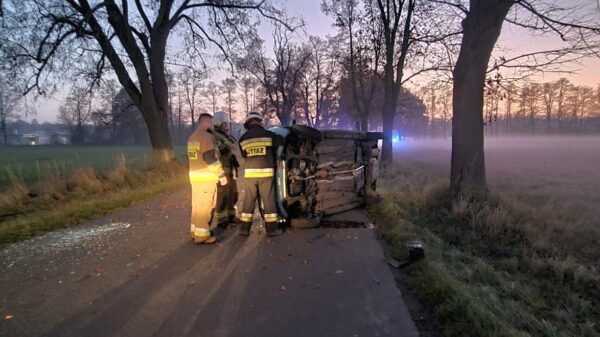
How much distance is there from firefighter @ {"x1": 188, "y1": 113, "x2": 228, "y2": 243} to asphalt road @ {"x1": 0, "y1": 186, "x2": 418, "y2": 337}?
315mm

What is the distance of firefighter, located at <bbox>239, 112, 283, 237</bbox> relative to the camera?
16.9 ft

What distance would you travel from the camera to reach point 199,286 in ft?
11.6

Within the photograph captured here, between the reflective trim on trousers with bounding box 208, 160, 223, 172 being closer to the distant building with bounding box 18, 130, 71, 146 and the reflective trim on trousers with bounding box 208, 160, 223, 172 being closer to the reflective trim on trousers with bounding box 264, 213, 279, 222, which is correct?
the reflective trim on trousers with bounding box 264, 213, 279, 222

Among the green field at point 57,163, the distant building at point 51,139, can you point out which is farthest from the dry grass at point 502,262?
the distant building at point 51,139

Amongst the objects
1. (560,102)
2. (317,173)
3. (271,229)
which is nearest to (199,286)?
(271,229)

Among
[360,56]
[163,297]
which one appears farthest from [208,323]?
[360,56]

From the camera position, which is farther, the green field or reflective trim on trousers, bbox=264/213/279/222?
the green field

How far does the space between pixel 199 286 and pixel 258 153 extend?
2.29m

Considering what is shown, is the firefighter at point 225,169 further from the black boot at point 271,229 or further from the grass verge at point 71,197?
the grass verge at point 71,197

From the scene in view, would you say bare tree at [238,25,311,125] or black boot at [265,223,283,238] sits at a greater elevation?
bare tree at [238,25,311,125]

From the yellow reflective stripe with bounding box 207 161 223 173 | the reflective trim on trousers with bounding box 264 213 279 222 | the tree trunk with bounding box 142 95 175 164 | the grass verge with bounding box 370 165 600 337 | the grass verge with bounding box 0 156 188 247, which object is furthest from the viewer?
the tree trunk with bounding box 142 95 175 164

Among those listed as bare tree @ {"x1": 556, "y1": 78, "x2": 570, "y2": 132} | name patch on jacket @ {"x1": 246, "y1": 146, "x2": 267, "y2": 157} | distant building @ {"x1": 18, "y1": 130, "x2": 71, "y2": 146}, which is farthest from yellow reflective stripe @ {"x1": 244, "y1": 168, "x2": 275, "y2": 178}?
distant building @ {"x1": 18, "y1": 130, "x2": 71, "y2": 146}

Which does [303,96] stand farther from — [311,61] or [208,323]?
[208,323]

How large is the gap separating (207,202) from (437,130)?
9136 centimetres
